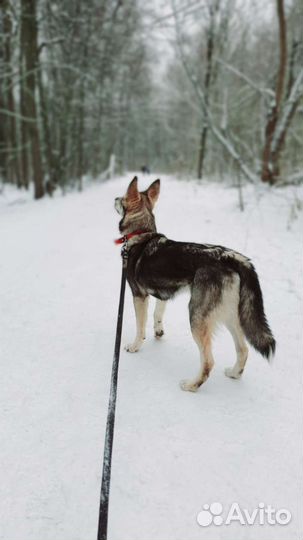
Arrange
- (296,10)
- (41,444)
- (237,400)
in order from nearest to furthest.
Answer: (41,444) < (237,400) < (296,10)

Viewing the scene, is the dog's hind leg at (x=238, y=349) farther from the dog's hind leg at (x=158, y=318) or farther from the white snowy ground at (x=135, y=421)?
the dog's hind leg at (x=158, y=318)

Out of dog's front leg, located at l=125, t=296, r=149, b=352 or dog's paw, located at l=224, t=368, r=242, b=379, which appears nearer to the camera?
dog's paw, located at l=224, t=368, r=242, b=379

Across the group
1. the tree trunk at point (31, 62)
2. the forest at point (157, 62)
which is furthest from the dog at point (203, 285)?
the tree trunk at point (31, 62)

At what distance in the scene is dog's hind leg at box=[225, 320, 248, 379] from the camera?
8.80 ft

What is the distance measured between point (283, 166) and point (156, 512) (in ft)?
40.2

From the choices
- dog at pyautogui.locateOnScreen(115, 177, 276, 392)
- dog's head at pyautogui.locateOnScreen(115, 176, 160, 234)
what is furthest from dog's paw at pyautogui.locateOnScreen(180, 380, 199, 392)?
dog's head at pyautogui.locateOnScreen(115, 176, 160, 234)

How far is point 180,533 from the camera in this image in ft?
5.54

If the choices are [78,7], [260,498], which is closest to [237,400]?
[260,498]

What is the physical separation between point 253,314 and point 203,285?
0.44 m

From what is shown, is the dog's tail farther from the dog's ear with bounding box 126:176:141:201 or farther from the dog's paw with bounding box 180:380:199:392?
the dog's ear with bounding box 126:176:141:201

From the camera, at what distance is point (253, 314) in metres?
2.46

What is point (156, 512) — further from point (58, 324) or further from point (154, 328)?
point (58, 324)

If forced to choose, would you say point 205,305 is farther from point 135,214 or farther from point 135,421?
point 135,214

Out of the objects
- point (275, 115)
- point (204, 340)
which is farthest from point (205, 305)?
point (275, 115)
